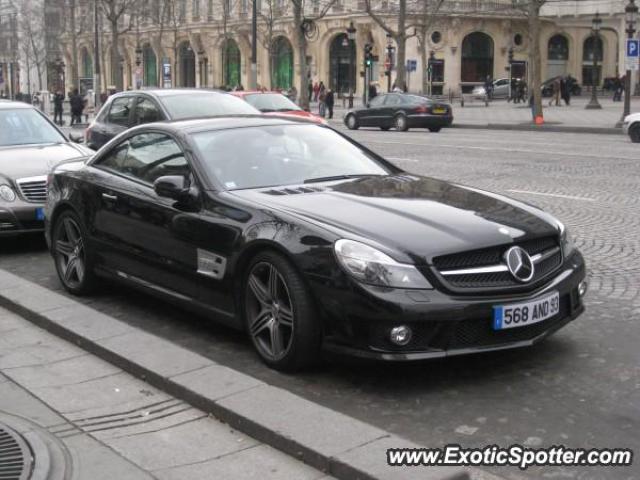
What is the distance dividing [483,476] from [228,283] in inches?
86.9

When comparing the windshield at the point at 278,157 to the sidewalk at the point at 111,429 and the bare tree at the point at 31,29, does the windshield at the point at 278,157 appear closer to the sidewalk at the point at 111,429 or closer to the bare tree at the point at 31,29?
the sidewalk at the point at 111,429

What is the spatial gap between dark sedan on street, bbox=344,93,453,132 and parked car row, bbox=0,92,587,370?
24566 millimetres

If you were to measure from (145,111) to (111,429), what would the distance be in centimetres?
862

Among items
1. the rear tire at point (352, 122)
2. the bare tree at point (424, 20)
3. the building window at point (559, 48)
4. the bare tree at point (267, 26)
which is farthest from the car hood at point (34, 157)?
the building window at point (559, 48)

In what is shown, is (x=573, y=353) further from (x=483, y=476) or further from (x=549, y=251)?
(x=483, y=476)

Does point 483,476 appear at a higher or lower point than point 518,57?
lower

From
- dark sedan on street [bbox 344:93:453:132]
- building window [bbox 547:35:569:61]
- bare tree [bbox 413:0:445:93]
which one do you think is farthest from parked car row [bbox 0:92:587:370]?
building window [bbox 547:35:569:61]

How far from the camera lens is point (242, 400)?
4.56m

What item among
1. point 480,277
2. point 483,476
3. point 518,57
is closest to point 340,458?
point 483,476

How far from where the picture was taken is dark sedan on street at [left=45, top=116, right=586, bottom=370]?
4680 mm

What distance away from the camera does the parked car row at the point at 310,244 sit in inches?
184

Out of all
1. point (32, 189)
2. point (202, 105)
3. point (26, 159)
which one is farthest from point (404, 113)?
point (32, 189)

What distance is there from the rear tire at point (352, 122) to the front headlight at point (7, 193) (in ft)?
81.2

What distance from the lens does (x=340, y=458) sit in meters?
3.84
